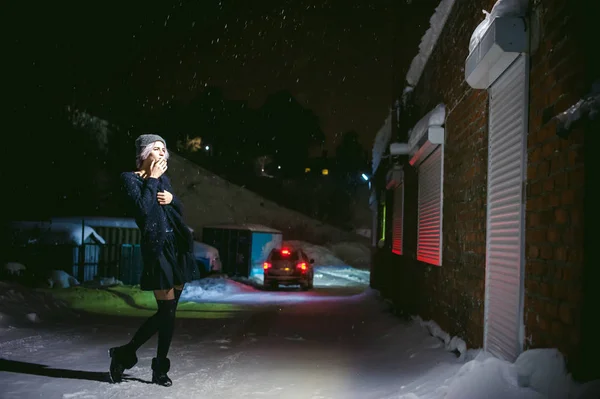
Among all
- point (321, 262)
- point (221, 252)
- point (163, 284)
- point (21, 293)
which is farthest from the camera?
point (321, 262)

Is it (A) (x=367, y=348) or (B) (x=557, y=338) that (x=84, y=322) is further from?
(B) (x=557, y=338)

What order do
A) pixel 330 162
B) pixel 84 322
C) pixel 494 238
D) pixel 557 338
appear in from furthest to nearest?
pixel 330 162 → pixel 84 322 → pixel 494 238 → pixel 557 338

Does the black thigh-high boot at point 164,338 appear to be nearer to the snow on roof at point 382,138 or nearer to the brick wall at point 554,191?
the brick wall at point 554,191

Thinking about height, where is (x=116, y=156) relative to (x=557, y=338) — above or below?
above

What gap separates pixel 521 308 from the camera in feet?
13.6

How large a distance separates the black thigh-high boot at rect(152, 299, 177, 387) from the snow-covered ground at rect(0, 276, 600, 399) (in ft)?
0.31

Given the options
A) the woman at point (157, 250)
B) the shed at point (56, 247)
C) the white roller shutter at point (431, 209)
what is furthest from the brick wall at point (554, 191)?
the shed at point (56, 247)

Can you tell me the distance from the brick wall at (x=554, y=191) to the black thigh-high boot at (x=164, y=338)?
9.12ft

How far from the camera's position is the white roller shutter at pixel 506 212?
4.21 meters

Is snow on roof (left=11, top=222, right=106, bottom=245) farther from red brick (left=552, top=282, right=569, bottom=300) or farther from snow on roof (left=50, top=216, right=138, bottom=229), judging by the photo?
Result: red brick (left=552, top=282, right=569, bottom=300)

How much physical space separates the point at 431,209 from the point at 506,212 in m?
4.15

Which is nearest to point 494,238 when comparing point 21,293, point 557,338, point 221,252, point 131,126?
point 557,338

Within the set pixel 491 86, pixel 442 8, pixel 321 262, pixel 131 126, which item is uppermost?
pixel 131 126

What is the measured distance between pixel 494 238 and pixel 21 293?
27.5ft
